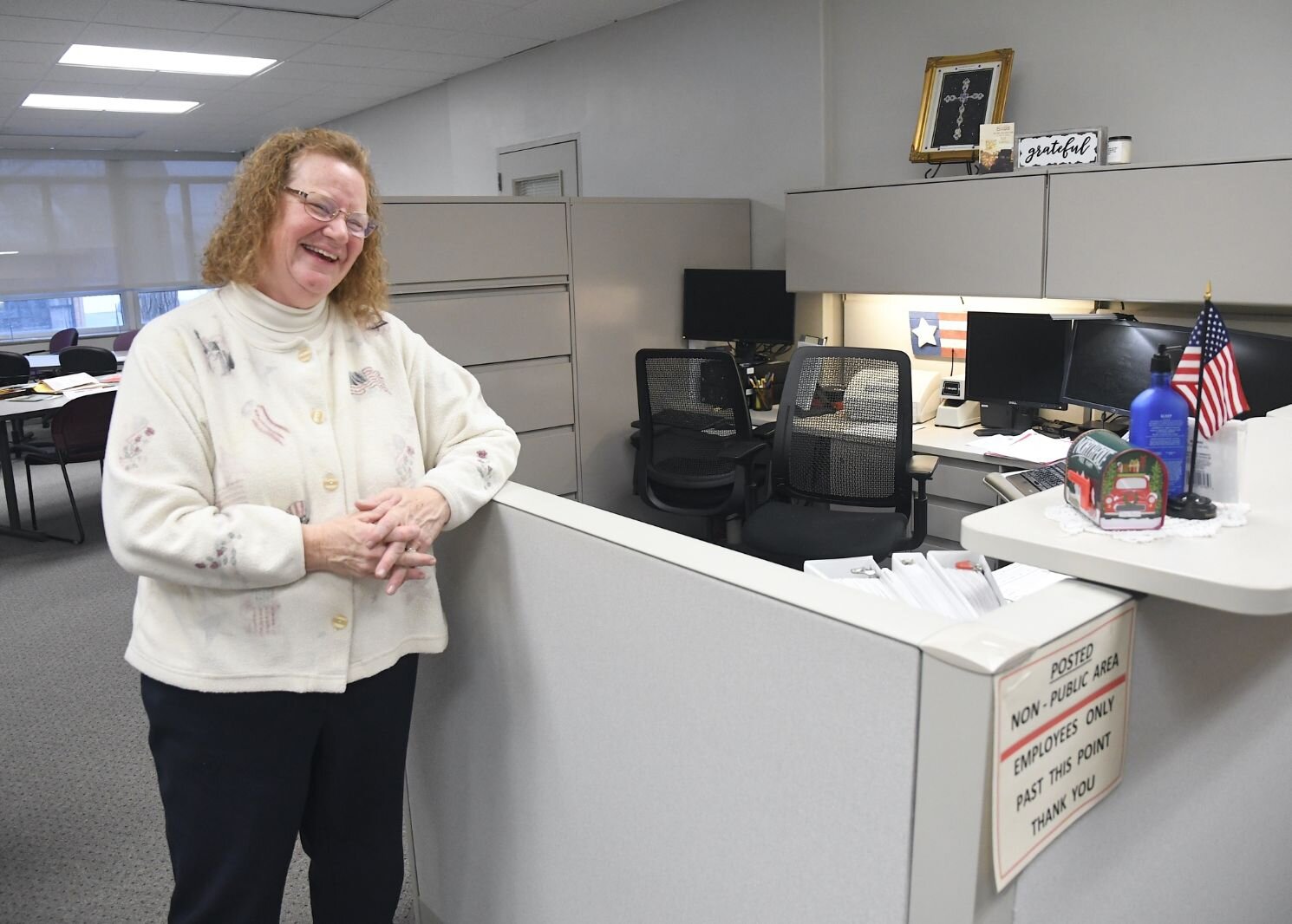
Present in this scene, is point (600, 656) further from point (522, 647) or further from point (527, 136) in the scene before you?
point (527, 136)

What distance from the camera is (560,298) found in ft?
13.9

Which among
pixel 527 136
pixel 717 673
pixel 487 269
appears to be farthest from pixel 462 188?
pixel 717 673

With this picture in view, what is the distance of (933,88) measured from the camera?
3826 mm

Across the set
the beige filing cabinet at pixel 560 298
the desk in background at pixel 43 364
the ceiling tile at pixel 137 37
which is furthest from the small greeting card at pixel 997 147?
the desk in background at pixel 43 364

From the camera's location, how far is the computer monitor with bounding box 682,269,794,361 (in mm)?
4410

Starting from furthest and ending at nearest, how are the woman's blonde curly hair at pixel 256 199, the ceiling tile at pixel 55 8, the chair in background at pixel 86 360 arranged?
the chair in background at pixel 86 360 < the ceiling tile at pixel 55 8 < the woman's blonde curly hair at pixel 256 199

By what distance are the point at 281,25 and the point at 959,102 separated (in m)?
3.33

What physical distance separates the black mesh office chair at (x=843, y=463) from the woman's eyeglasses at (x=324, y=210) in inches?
72.7

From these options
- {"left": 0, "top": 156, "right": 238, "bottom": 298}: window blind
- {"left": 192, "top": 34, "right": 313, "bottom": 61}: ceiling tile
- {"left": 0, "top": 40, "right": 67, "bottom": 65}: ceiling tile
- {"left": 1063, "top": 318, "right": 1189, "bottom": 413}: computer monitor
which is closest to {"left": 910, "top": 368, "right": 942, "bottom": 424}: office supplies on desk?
{"left": 1063, "top": 318, "right": 1189, "bottom": 413}: computer monitor

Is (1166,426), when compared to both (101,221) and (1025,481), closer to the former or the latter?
(1025,481)

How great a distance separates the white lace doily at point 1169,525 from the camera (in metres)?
1.12

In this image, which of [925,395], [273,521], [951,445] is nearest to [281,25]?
[925,395]

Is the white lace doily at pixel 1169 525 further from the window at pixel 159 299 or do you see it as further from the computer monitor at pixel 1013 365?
the window at pixel 159 299

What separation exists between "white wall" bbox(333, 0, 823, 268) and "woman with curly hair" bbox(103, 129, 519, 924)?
3365mm
